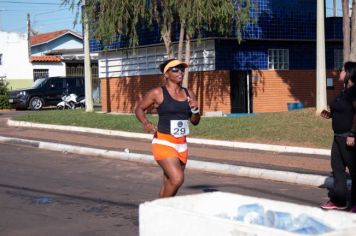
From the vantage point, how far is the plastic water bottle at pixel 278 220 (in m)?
4.08

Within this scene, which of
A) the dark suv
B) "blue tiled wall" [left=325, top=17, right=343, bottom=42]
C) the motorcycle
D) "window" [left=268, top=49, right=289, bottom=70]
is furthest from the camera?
the dark suv

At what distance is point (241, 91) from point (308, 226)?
20.9 meters

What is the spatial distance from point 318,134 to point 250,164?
3.60m

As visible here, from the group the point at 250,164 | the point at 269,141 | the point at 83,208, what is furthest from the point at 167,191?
the point at 269,141

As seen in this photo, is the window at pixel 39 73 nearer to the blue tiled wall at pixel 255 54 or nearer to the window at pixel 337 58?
the blue tiled wall at pixel 255 54

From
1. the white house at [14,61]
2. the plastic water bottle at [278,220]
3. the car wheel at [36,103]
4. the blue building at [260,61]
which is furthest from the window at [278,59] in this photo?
the white house at [14,61]

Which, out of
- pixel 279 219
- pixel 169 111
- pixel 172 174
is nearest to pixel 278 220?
pixel 279 219

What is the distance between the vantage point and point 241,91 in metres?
24.7

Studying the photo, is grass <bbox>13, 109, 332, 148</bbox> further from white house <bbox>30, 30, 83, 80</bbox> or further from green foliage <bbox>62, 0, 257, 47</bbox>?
white house <bbox>30, 30, 83, 80</bbox>

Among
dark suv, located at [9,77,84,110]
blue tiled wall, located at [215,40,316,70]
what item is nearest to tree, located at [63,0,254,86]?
blue tiled wall, located at [215,40,316,70]

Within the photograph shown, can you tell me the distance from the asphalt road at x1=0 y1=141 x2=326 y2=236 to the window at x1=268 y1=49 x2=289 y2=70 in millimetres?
12867

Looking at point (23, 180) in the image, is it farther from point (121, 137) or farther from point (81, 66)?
point (81, 66)

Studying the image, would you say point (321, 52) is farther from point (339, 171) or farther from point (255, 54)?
point (339, 171)

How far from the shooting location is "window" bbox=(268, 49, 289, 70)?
2544cm
